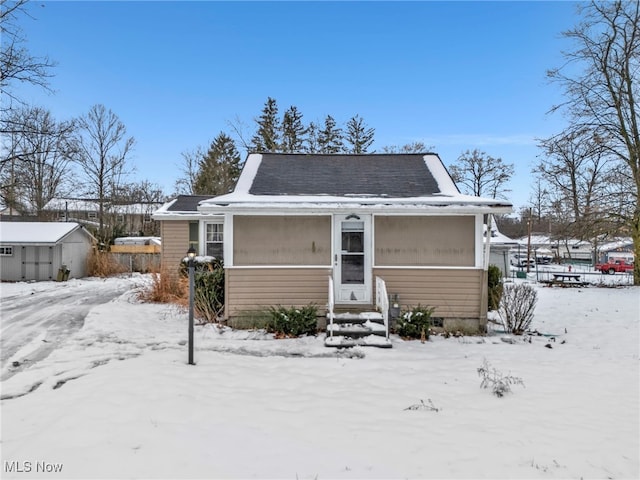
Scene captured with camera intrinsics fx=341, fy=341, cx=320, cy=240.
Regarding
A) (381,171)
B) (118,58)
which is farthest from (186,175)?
(381,171)

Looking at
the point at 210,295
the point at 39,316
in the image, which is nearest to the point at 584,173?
the point at 210,295

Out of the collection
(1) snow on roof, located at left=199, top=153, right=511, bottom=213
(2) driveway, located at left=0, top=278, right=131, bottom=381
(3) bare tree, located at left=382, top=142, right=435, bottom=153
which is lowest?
(2) driveway, located at left=0, top=278, right=131, bottom=381

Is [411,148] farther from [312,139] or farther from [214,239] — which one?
[214,239]

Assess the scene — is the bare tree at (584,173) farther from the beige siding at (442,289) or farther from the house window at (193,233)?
the house window at (193,233)

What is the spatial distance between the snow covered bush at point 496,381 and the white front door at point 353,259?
3.00 meters

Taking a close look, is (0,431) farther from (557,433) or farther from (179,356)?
(557,433)

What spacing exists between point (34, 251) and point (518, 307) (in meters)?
19.9

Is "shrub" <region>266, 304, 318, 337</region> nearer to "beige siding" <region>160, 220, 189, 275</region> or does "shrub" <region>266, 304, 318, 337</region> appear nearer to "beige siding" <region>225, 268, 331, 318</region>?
"beige siding" <region>225, 268, 331, 318</region>

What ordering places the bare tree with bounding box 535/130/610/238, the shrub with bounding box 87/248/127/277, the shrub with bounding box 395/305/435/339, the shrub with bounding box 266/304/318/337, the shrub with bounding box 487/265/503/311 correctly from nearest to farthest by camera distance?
the shrub with bounding box 395/305/435/339 < the shrub with bounding box 266/304/318/337 < the shrub with bounding box 487/265/503/311 < the bare tree with bounding box 535/130/610/238 < the shrub with bounding box 87/248/127/277

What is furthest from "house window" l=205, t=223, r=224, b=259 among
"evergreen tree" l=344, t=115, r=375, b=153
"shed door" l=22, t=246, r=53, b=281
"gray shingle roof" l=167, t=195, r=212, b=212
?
"evergreen tree" l=344, t=115, r=375, b=153

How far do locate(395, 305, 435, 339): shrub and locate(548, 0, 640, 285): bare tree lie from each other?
47.0 feet

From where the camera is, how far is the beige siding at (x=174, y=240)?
13.9 m

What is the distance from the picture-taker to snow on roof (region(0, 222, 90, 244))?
15.8 metres

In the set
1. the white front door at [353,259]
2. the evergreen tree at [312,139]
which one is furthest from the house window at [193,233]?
the evergreen tree at [312,139]
